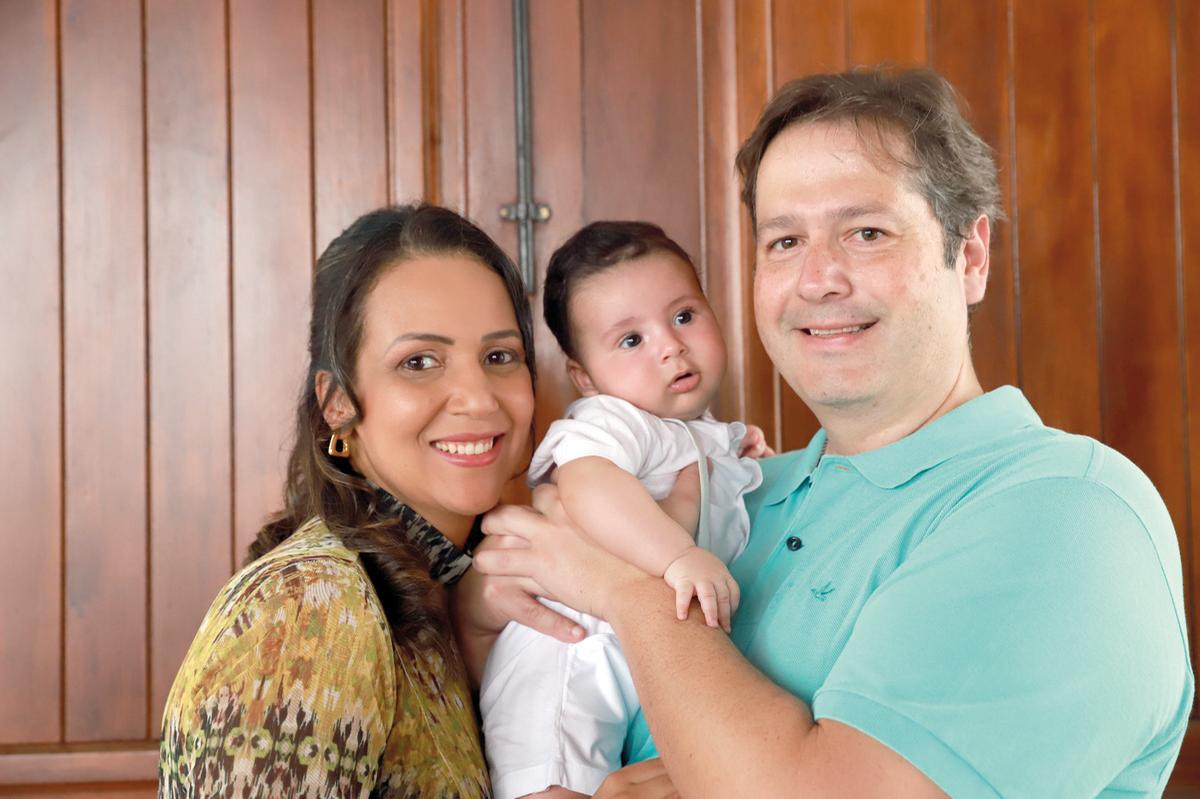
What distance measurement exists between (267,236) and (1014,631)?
69.5 inches

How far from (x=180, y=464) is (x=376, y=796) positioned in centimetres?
119

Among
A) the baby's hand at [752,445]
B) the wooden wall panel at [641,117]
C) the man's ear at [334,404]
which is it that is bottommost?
the baby's hand at [752,445]

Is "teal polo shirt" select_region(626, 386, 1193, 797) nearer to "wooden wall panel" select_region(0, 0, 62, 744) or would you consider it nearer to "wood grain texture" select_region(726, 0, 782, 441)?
"wood grain texture" select_region(726, 0, 782, 441)

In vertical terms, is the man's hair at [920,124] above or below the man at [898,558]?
above

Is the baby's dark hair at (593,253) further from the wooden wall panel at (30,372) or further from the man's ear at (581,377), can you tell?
the wooden wall panel at (30,372)

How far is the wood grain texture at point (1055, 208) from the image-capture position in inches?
93.0

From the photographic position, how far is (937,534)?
3.74ft

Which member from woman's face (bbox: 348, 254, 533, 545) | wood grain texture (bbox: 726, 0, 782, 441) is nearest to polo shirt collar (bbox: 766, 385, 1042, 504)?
woman's face (bbox: 348, 254, 533, 545)

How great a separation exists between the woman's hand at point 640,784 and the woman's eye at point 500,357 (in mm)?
619

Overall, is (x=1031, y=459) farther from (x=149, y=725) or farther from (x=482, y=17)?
(x=149, y=725)

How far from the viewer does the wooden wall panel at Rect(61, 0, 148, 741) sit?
2258mm

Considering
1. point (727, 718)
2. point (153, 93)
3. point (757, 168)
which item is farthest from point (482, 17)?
point (727, 718)

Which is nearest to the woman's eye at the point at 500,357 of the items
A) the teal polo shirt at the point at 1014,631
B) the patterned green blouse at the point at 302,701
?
the patterned green blouse at the point at 302,701

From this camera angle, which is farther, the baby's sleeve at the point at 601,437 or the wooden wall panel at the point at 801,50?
the wooden wall panel at the point at 801,50
